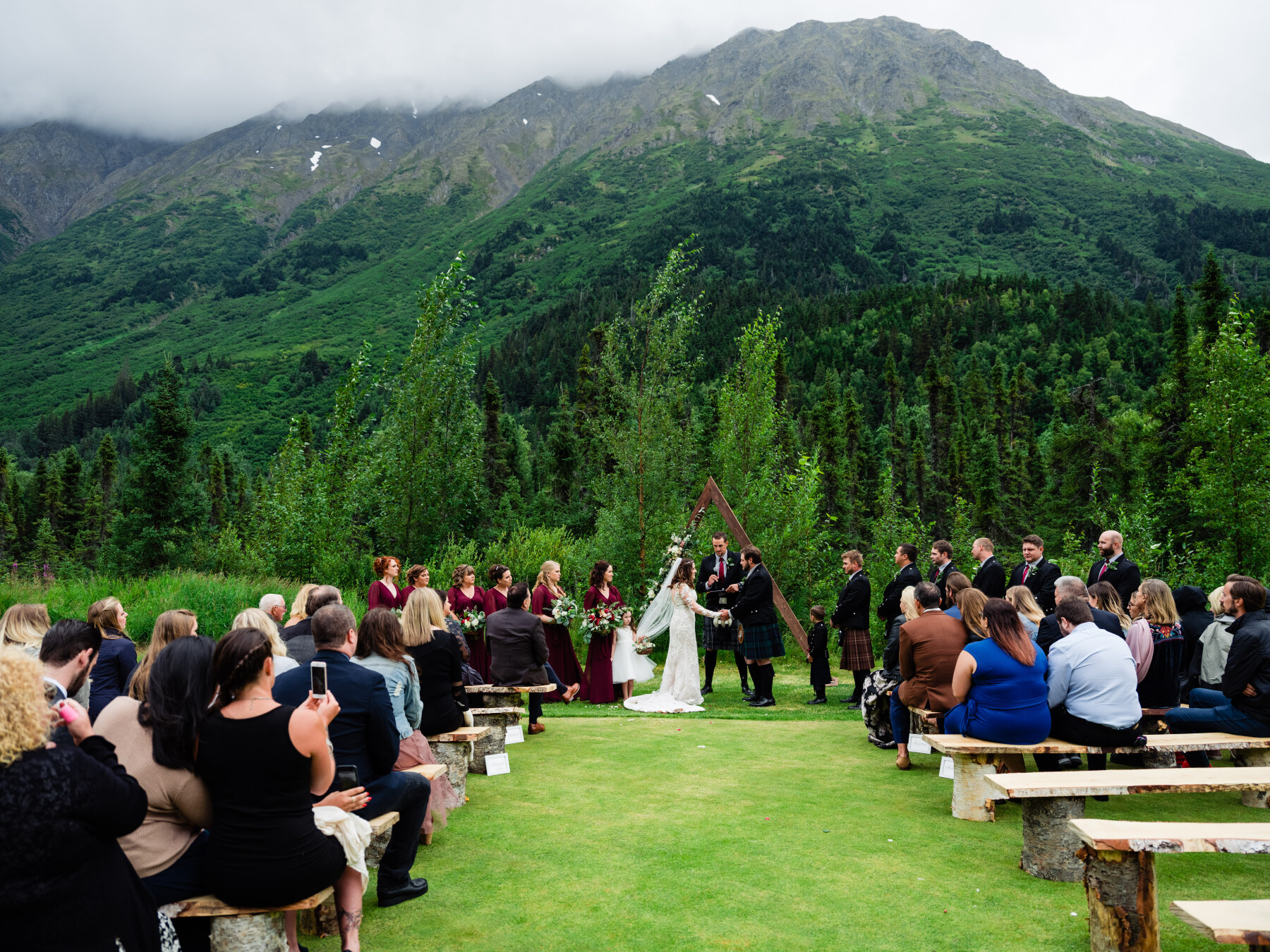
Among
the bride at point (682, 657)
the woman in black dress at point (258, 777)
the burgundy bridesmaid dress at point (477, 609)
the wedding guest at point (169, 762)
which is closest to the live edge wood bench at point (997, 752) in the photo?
the woman in black dress at point (258, 777)

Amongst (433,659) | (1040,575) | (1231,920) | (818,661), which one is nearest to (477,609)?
(433,659)

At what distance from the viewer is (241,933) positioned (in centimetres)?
370

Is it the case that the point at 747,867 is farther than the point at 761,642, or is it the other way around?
the point at 761,642

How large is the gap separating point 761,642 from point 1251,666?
6.24 m

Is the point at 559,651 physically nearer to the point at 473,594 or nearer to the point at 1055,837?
the point at 473,594

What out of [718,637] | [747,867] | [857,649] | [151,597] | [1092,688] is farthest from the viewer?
[151,597]

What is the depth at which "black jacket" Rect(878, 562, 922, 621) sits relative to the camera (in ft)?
35.2

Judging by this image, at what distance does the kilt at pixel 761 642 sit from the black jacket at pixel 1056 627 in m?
3.88

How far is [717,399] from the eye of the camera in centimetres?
2144

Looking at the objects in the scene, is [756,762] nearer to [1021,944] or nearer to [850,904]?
[850,904]

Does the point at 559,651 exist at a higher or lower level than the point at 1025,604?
lower

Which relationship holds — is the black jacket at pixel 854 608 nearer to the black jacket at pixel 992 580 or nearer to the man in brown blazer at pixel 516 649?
the black jacket at pixel 992 580

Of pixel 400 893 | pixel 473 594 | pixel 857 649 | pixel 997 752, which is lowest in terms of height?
pixel 400 893

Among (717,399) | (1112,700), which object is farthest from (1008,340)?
(1112,700)
